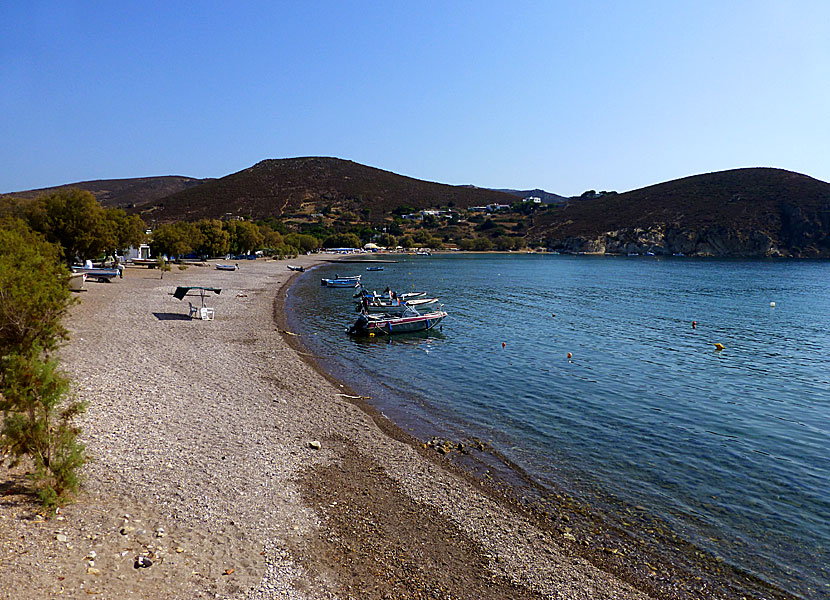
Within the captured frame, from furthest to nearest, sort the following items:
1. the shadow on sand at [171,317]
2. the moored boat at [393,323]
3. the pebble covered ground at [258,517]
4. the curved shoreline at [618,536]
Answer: the moored boat at [393,323], the shadow on sand at [171,317], the curved shoreline at [618,536], the pebble covered ground at [258,517]

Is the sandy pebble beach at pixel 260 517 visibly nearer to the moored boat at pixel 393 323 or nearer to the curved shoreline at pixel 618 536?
the curved shoreline at pixel 618 536

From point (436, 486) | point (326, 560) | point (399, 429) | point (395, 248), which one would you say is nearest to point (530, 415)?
point (399, 429)

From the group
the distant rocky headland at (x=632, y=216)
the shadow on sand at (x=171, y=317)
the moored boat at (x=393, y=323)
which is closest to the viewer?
the shadow on sand at (x=171, y=317)

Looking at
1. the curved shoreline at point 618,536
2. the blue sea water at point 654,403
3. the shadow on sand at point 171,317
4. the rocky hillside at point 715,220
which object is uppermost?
the rocky hillside at point 715,220

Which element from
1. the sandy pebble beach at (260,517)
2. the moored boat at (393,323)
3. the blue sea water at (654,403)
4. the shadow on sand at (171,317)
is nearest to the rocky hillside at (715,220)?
the blue sea water at (654,403)

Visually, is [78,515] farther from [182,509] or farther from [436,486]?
[436,486]

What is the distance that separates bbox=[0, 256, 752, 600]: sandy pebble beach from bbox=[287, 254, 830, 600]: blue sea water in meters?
2.89

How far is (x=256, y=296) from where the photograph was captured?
148 feet

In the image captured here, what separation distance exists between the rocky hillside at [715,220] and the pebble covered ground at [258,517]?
151975mm

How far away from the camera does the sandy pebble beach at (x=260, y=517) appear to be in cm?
698

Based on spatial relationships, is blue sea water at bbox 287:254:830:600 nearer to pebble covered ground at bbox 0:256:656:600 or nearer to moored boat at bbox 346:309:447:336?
moored boat at bbox 346:309:447:336

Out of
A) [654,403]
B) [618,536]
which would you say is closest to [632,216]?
[654,403]

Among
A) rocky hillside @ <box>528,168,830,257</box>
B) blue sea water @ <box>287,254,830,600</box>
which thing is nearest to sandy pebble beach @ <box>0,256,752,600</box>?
blue sea water @ <box>287,254,830,600</box>

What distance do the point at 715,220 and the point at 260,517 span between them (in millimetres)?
161874
